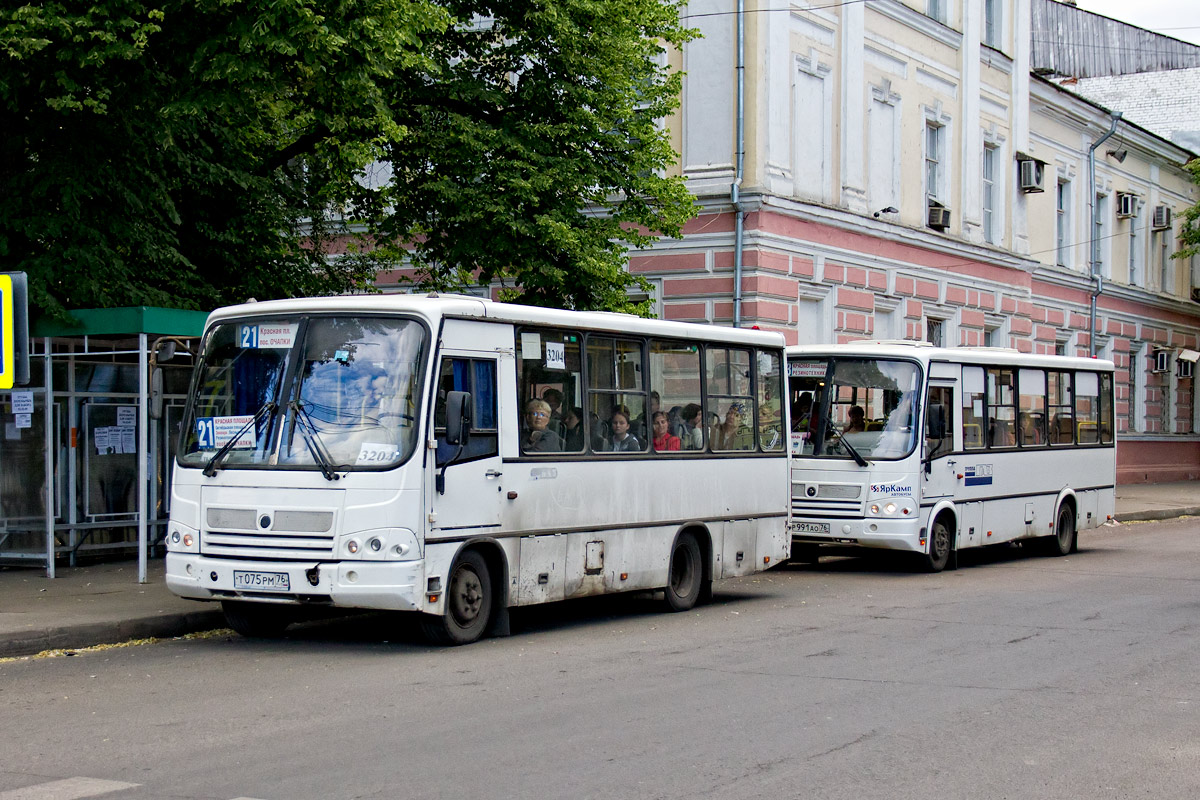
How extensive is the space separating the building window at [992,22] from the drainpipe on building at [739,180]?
11780 mm

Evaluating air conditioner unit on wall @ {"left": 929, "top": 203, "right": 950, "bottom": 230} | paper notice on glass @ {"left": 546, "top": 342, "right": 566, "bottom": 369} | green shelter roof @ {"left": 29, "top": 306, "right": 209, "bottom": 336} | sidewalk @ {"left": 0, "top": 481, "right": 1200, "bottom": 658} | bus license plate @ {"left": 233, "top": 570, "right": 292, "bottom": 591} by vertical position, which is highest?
air conditioner unit on wall @ {"left": 929, "top": 203, "right": 950, "bottom": 230}

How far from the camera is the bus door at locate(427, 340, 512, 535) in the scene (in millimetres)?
11023

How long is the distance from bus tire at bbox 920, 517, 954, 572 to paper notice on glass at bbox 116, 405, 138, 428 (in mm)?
9719

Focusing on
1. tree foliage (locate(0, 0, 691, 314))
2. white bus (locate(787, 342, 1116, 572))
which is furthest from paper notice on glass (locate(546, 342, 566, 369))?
white bus (locate(787, 342, 1116, 572))

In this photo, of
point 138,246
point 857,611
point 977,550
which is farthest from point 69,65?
point 977,550

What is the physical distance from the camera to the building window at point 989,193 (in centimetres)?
3506

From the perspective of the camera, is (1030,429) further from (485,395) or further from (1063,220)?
(1063,220)

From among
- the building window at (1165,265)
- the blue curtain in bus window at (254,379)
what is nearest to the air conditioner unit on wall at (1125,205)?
the building window at (1165,265)

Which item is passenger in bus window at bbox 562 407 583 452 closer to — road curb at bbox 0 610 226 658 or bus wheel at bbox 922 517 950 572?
road curb at bbox 0 610 226 658

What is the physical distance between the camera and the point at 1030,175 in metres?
36.0

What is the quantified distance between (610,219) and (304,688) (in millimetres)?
11871

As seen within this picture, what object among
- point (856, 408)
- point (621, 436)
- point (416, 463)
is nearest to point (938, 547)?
point (856, 408)

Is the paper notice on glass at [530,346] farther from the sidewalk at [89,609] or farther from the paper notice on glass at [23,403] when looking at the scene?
the paper notice on glass at [23,403]

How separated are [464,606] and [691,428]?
3718 millimetres
